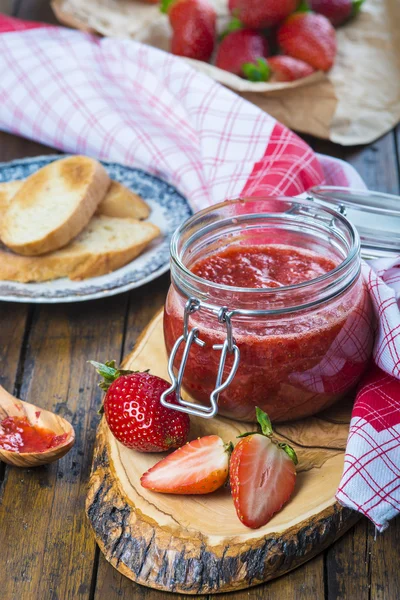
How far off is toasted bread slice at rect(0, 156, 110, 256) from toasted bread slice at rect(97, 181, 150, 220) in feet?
0.09

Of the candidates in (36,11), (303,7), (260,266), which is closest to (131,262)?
(260,266)

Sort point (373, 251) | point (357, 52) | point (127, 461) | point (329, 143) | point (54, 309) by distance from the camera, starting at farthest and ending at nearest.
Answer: point (357, 52) < point (329, 143) < point (54, 309) < point (373, 251) < point (127, 461)

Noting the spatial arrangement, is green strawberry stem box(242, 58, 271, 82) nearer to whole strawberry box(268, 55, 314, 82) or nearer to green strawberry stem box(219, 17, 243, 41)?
whole strawberry box(268, 55, 314, 82)

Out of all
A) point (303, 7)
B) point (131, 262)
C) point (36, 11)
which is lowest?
point (36, 11)

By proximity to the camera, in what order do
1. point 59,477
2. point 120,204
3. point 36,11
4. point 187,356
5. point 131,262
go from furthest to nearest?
point 36,11, point 120,204, point 131,262, point 59,477, point 187,356

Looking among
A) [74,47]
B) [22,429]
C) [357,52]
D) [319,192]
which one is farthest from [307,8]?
[22,429]

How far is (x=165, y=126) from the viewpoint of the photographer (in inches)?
109

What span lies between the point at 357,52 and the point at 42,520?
227cm

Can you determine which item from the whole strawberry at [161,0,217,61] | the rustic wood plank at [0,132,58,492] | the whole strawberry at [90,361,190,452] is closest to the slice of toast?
the rustic wood plank at [0,132,58,492]

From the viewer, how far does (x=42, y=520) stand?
1564mm

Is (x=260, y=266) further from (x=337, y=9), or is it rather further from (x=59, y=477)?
(x=337, y=9)

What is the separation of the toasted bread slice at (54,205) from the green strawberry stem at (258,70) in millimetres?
750

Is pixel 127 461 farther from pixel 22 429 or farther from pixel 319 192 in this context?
pixel 319 192

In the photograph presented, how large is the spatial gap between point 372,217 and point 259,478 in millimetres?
739
